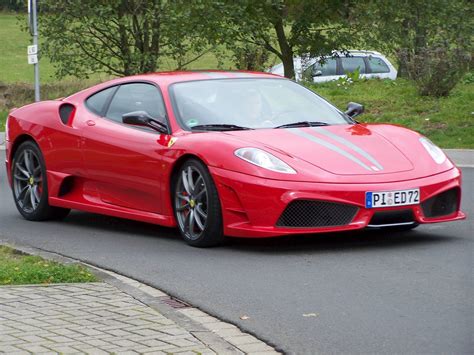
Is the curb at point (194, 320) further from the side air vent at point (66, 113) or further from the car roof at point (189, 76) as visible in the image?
the side air vent at point (66, 113)

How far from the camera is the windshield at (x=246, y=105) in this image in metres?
9.93

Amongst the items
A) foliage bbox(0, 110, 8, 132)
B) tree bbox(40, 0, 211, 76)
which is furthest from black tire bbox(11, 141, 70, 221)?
foliage bbox(0, 110, 8, 132)

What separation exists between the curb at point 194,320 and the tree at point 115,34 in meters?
14.8

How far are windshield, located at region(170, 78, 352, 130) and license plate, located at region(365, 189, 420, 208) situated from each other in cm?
124

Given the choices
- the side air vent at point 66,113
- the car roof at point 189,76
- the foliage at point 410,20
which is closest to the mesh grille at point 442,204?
the car roof at point 189,76

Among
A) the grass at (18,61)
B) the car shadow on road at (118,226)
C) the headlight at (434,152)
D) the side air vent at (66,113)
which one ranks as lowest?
the grass at (18,61)

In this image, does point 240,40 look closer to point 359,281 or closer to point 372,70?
point 372,70

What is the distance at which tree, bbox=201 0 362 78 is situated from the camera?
23.0 m

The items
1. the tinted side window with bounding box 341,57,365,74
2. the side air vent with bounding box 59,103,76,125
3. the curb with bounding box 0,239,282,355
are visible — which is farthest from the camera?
the tinted side window with bounding box 341,57,365,74

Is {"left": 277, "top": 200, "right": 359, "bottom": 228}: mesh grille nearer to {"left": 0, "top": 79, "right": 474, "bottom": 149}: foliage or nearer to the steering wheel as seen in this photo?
the steering wheel

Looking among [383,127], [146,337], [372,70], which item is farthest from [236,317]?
[372,70]

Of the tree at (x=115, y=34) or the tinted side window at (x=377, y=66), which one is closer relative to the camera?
the tree at (x=115, y=34)

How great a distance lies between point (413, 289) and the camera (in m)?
7.59

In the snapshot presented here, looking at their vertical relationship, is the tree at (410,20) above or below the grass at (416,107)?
above
